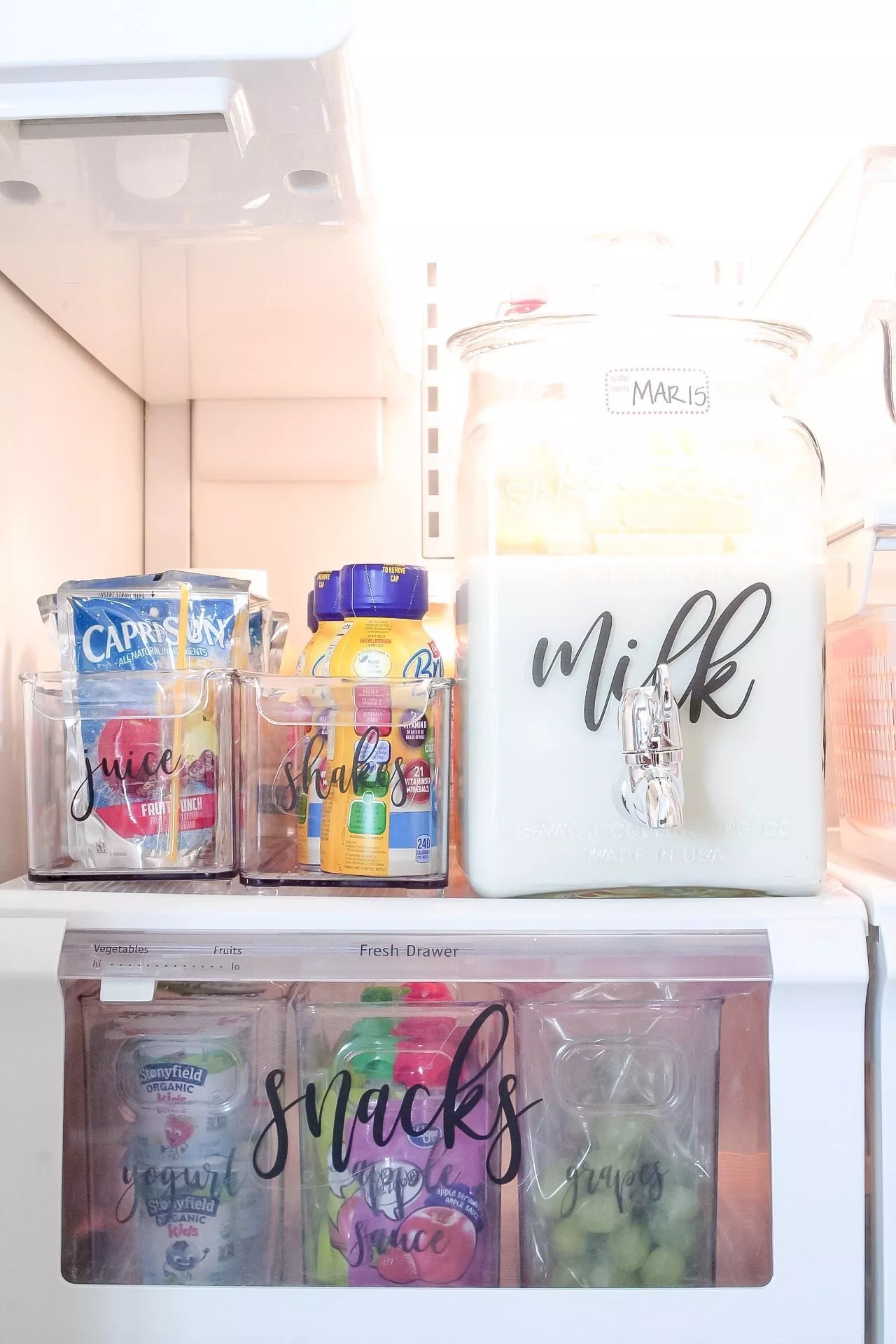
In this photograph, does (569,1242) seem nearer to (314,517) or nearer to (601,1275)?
(601,1275)

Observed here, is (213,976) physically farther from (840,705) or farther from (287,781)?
(840,705)

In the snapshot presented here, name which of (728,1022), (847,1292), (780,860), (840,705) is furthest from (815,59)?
(847,1292)

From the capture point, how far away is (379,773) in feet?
2.32

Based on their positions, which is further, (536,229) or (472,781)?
(536,229)

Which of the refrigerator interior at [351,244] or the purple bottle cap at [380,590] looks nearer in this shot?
the refrigerator interior at [351,244]

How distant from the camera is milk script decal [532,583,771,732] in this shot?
68 cm

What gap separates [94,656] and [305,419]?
19.3 inches

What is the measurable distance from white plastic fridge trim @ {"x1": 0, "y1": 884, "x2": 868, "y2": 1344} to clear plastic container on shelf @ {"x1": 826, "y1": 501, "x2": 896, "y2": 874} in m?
0.14

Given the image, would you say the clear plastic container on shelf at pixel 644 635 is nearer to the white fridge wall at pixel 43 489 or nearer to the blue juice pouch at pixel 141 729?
the blue juice pouch at pixel 141 729

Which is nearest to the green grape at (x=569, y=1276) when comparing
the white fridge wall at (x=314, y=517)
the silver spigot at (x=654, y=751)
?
the silver spigot at (x=654, y=751)

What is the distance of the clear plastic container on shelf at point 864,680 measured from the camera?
73 cm

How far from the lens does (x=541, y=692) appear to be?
0.68 metres

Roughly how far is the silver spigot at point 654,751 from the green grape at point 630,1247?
0.26 metres

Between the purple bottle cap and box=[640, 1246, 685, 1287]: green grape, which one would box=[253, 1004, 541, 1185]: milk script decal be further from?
the purple bottle cap
